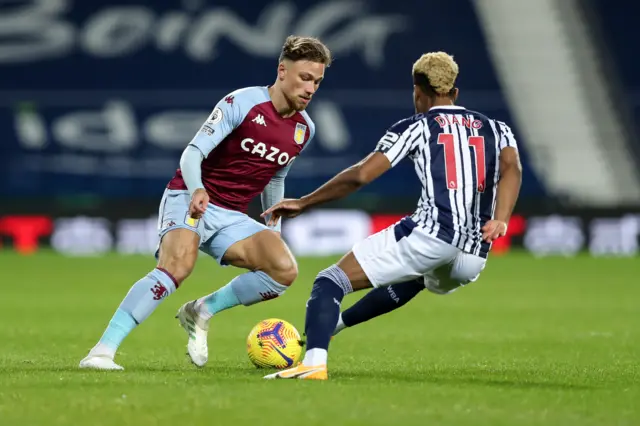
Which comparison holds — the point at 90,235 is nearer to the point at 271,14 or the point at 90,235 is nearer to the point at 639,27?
the point at 271,14

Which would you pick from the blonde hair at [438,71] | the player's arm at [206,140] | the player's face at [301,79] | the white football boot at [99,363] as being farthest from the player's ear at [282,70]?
the white football boot at [99,363]

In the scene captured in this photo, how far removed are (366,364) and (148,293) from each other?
4.47 feet

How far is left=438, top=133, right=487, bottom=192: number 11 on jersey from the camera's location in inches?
229

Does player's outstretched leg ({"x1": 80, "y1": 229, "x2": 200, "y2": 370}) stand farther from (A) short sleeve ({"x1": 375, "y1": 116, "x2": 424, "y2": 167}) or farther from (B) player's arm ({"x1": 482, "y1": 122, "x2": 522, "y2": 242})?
(B) player's arm ({"x1": 482, "y1": 122, "x2": 522, "y2": 242})

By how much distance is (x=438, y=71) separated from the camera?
5863 millimetres

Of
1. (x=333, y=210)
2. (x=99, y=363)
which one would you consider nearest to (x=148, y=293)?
(x=99, y=363)

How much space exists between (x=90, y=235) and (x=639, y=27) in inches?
507

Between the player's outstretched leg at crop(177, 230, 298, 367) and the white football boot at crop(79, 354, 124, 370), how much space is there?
0.60m

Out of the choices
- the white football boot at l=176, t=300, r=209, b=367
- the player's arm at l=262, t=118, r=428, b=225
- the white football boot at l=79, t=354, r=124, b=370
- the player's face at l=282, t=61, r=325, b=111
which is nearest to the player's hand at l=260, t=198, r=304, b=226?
the player's arm at l=262, t=118, r=428, b=225

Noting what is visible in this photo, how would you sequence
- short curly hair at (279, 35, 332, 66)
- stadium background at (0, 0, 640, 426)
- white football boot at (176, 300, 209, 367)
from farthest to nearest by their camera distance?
Result: white football boot at (176, 300, 209, 367) < short curly hair at (279, 35, 332, 66) < stadium background at (0, 0, 640, 426)

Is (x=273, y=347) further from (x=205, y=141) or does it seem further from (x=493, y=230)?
(x=493, y=230)

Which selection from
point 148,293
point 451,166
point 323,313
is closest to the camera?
point 323,313

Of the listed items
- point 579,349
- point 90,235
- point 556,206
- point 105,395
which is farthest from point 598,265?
point 105,395

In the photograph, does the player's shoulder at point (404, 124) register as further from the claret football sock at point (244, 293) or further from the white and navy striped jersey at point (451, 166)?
the claret football sock at point (244, 293)
